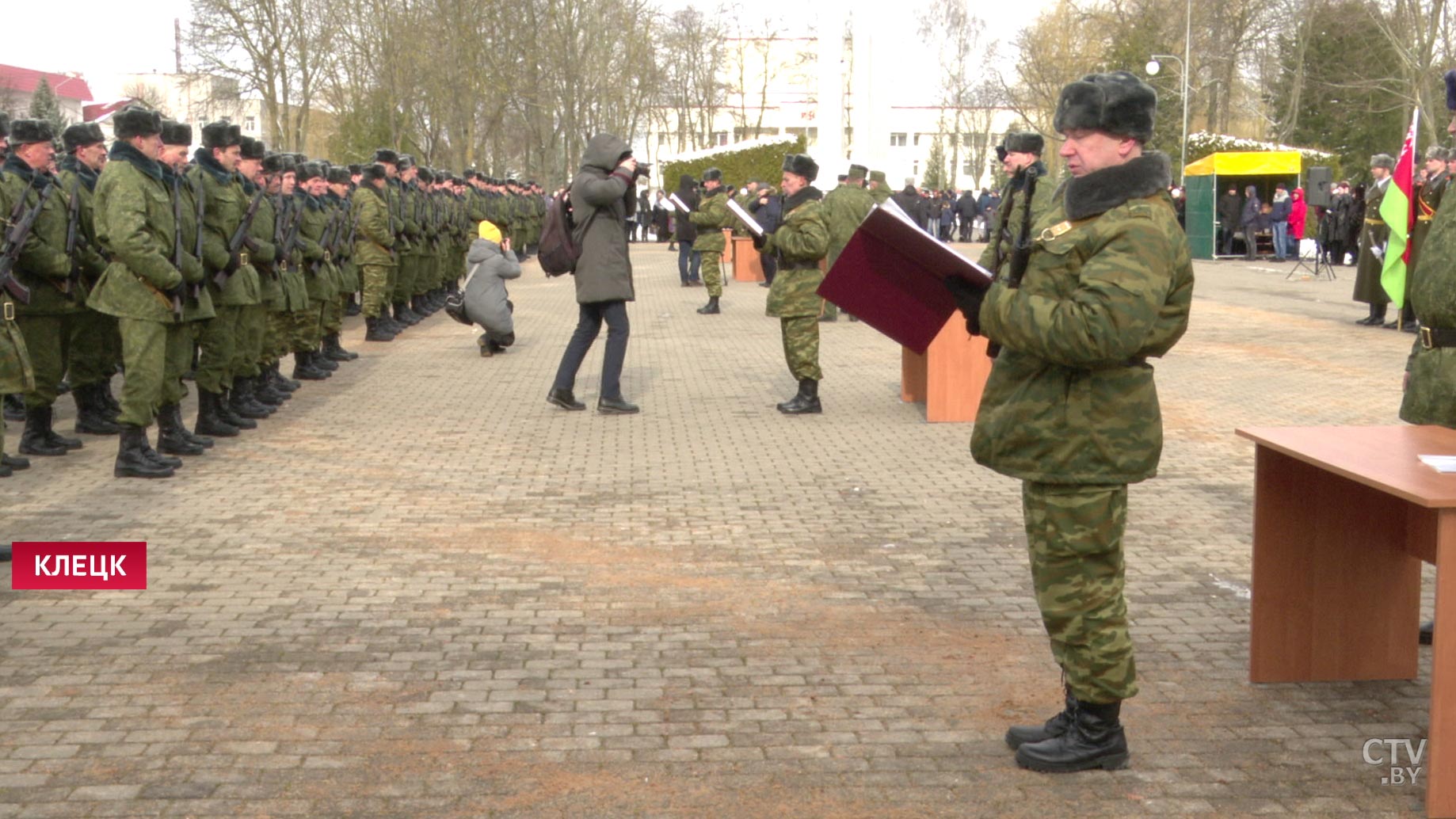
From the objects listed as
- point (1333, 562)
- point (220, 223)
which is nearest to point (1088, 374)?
point (1333, 562)

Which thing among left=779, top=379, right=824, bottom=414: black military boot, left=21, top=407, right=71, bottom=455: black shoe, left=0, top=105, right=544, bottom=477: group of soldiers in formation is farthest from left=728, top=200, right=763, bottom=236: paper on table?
left=21, top=407, right=71, bottom=455: black shoe

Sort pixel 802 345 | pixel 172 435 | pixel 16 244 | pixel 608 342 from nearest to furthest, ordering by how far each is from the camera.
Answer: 1. pixel 16 244
2. pixel 172 435
3. pixel 608 342
4. pixel 802 345

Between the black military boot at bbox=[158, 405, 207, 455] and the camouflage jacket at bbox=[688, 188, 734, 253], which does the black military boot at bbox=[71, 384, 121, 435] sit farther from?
the camouflage jacket at bbox=[688, 188, 734, 253]

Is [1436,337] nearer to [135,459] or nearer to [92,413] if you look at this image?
[135,459]

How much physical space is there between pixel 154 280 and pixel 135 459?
A: 3.50ft

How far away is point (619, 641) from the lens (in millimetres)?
5922

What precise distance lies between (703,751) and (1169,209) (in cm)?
207

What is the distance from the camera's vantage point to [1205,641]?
5.90 meters

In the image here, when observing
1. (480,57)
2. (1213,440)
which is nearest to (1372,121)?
(480,57)

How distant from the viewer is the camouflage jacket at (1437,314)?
17.5 ft

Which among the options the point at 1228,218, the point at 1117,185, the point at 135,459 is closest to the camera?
the point at 1117,185

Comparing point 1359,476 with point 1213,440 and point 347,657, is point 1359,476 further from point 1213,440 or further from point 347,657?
point 1213,440

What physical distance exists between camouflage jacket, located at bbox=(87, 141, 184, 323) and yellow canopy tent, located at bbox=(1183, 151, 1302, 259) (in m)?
29.7

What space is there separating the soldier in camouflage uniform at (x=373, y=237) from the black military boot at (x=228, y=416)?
5649 mm
